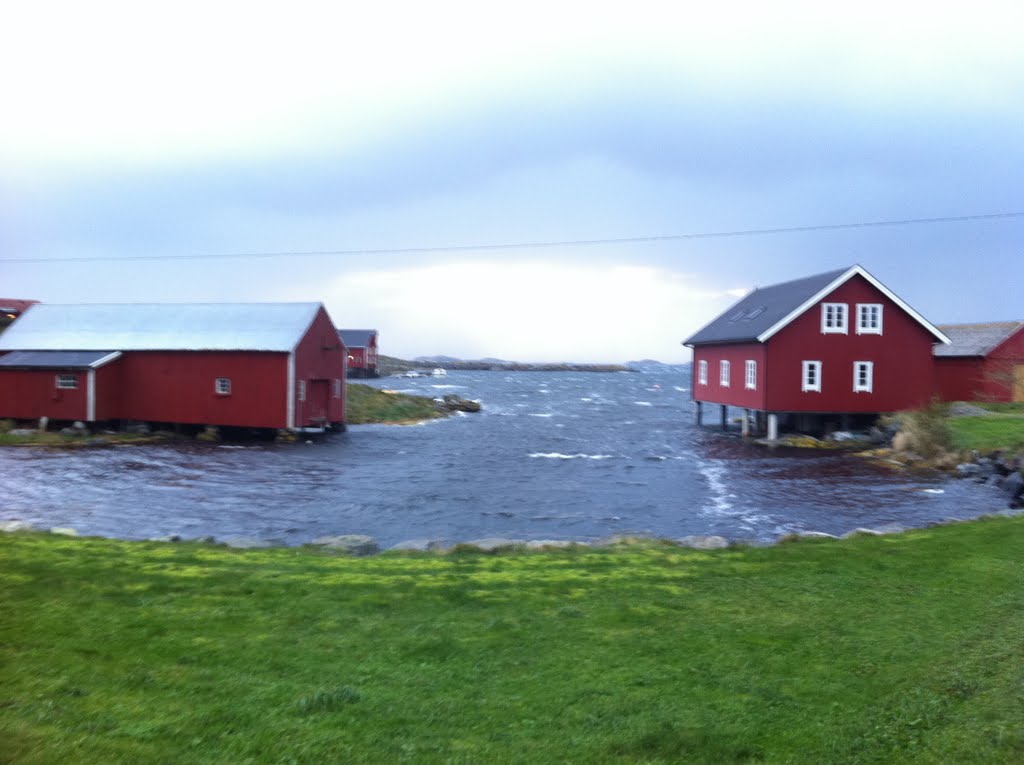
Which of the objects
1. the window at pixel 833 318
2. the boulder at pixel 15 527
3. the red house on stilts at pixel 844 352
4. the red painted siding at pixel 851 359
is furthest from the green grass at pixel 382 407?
the boulder at pixel 15 527

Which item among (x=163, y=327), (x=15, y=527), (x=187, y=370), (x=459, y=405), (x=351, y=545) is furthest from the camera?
(x=459, y=405)

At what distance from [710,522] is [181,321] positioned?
33056 mm

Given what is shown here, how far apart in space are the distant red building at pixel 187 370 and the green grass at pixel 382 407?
33.2 ft

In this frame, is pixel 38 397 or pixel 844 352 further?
pixel 38 397

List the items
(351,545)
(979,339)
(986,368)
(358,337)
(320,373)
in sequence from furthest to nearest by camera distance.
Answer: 1. (358,337)
2. (979,339)
3. (986,368)
4. (320,373)
5. (351,545)

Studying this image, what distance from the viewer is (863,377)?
39.1m

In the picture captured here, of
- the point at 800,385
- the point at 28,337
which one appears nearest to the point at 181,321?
the point at 28,337

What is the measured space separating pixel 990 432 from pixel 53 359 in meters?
42.4

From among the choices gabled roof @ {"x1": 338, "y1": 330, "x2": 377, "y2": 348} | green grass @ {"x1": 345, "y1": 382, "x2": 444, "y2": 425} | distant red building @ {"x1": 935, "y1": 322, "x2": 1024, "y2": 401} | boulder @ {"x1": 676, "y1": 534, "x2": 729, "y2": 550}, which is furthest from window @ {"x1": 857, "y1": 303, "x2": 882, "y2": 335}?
gabled roof @ {"x1": 338, "y1": 330, "x2": 377, "y2": 348}

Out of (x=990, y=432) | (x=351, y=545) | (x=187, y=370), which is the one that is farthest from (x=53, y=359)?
(x=990, y=432)

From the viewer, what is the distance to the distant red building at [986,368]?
44406 millimetres

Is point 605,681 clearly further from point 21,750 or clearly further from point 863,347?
point 863,347

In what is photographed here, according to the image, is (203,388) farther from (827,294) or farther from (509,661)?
(509,661)

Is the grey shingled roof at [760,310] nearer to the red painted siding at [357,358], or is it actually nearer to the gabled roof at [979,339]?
the gabled roof at [979,339]
